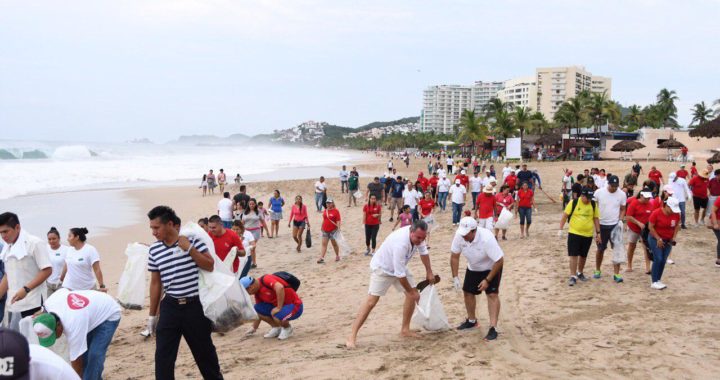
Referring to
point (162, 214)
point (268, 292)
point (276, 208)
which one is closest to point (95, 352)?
point (162, 214)

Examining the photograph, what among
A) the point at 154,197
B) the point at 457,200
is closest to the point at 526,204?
the point at 457,200

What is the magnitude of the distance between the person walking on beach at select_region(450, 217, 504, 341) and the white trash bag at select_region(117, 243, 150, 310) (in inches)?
132

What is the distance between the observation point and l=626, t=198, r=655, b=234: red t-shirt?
801 cm

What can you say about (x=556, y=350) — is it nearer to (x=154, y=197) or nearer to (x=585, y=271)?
(x=585, y=271)

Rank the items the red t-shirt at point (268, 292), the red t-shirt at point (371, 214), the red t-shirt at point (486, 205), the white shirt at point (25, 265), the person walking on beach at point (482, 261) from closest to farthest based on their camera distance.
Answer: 1. the white shirt at point (25, 265)
2. the person walking on beach at point (482, 261)
3. the red t-shirt at point (268, 292)
4. the red t-shirt at point (371, 214)
5. the red t-shirt at point (486, 205)

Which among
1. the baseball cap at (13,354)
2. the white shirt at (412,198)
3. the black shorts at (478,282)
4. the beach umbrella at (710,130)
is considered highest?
the beach umbrella at (710,130)

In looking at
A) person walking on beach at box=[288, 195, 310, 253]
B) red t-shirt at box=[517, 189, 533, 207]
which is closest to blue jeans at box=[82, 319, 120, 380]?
person walking on beach at box=[288, 195, 310, 253]

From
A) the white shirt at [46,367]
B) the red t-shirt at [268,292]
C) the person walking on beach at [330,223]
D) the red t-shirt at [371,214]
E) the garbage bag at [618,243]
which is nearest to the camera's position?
the white shirt at [46,367]

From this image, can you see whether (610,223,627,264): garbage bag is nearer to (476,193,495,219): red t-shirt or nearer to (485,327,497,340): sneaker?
(485,327,497,340): sneaker

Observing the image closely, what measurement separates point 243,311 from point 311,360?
42.0 inches

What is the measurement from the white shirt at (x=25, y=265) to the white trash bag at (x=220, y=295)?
1841 mm

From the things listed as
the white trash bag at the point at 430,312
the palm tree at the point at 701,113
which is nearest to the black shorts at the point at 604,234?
the white trash bag at the point at 430,312

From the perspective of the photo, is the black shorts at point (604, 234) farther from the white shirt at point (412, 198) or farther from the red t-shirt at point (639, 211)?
the white shirt at point (412, 198)

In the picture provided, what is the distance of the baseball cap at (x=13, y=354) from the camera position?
172 centimetres
